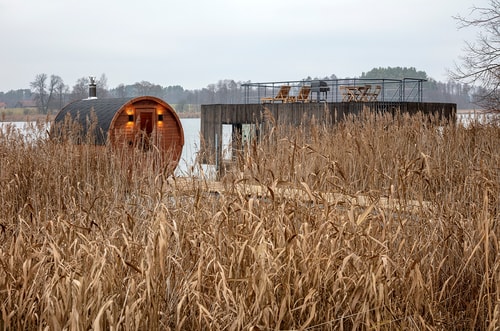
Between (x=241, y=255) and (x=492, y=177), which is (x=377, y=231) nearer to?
(x=241, y=255)

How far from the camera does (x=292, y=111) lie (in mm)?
18016

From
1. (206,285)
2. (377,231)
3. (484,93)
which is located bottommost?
(206,285)

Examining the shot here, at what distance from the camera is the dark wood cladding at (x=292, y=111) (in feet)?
53.9

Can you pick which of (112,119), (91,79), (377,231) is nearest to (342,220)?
(377,231)

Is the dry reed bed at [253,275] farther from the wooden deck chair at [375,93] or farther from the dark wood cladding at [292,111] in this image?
the wooden deck chair at [375,93]

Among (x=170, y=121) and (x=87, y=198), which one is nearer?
(x=87, y=198)

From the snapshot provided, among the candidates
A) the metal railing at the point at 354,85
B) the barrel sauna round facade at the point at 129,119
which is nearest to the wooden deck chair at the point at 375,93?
the metal railing at the point at 354,85

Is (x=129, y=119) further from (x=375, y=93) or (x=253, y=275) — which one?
(x=253, y=275)

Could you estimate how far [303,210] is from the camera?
4.26 m

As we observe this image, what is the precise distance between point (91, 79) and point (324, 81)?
7314mm

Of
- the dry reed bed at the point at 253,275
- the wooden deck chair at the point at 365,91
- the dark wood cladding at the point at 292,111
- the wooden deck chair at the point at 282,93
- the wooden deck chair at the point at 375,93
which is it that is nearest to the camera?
the dry reed bed at the point at 253,275

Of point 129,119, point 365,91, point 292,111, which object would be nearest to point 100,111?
point 129,119

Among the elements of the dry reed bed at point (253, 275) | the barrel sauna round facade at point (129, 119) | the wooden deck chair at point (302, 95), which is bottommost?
the dry reed bed at point (253, 275)

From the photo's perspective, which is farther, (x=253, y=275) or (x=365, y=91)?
(x=365, y=91)
